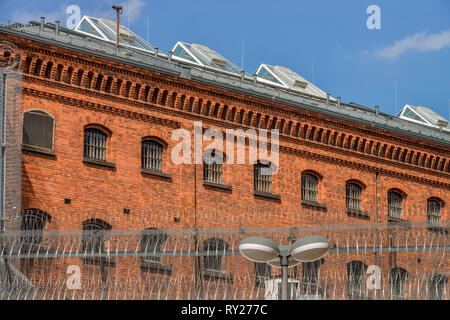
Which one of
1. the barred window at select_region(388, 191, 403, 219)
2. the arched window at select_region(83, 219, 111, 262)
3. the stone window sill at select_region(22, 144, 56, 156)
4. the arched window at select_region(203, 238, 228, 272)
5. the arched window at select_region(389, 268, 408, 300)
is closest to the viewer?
the arched window at select_region(389, 268, 408, 300)

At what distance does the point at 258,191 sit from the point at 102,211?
6.97 m

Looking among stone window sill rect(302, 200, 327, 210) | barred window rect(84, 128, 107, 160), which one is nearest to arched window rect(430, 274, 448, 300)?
barred window rect(84, 128, 107, 160)

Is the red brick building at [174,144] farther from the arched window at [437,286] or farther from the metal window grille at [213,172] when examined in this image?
the arched window at [437,286]

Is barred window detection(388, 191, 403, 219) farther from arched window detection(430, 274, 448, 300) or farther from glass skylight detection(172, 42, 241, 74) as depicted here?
arched window detection(430, 274, 448, 300)

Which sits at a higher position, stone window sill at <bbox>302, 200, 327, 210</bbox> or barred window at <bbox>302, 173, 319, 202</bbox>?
barred window at <bbox>302, 173, 319, 202</bbox>

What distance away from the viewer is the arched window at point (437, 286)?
22.9 m

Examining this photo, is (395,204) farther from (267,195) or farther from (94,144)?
(94,144)

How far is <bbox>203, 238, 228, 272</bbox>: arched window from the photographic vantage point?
88.2ft

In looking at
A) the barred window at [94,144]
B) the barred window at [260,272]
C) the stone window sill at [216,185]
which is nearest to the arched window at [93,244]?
the barred window at [260,272]

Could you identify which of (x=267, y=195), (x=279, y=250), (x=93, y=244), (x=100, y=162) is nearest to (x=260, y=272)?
(x=93, y=244)

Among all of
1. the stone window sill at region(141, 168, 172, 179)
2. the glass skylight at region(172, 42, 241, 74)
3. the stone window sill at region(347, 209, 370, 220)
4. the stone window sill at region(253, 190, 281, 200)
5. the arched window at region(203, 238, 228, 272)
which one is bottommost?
the arched window at region(203, 238, 228, 272)

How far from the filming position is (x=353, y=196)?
4247 cm

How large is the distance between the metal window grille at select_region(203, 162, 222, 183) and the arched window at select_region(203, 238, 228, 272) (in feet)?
30.9
